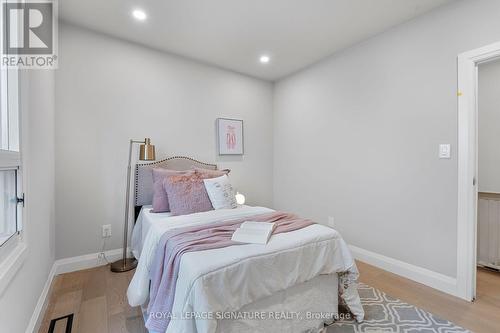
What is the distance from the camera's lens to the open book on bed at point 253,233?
149 cm

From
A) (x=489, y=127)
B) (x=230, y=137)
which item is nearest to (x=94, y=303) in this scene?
(x=230, y=137)

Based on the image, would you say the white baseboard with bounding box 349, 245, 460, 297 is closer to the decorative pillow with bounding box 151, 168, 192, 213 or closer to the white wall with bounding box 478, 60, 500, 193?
the white wall with bounding box 478, 60, 500, 193

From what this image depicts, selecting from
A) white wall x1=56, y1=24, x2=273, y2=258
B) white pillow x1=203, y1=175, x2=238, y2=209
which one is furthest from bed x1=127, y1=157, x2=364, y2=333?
white wall x1=56, y1=24, x2=273, y2=258

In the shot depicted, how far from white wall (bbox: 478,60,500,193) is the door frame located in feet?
3.46

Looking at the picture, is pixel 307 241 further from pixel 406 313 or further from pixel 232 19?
pixel 232 19

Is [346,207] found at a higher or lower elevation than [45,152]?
lower

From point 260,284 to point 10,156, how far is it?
146cm

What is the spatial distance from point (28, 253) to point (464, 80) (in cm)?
343

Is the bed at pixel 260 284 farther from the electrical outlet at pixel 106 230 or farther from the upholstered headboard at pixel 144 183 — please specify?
the electrical outlet at pixel 106 230

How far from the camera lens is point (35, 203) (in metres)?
1.57

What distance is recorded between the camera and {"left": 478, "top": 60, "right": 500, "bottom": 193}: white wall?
8.46 feet

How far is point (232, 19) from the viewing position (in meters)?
2.32

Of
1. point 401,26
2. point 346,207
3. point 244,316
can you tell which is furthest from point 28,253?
point 401,26

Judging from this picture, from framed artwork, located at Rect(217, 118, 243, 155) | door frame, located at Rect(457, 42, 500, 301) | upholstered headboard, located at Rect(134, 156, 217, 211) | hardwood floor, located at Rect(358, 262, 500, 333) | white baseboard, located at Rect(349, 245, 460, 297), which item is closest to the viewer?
hardwood floor, located at Rect(358, 262, 500, 333)
